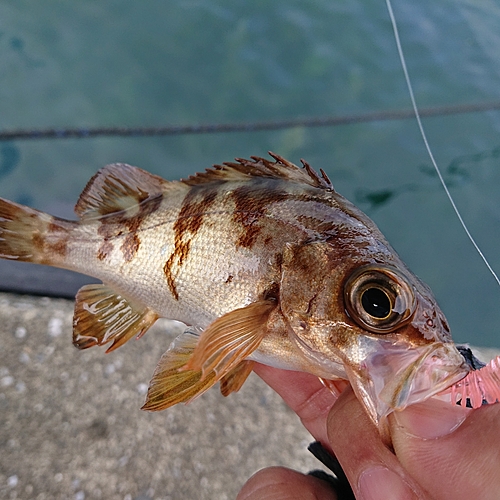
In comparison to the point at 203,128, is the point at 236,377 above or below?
above

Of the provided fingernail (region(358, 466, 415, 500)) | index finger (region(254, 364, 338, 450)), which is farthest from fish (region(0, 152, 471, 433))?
index finger (region(254, 364, 338, 450))

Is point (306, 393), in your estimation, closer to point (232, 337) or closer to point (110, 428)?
point (232, 337)

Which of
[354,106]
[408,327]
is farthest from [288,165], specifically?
[354,106]

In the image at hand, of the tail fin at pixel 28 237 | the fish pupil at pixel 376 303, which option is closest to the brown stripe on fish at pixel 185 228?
the tail fin at pixel 28 237

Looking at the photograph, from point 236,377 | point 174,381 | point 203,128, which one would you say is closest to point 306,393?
point 236,377

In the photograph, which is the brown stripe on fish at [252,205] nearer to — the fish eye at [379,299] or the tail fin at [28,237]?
the fish eye at [379,299]
